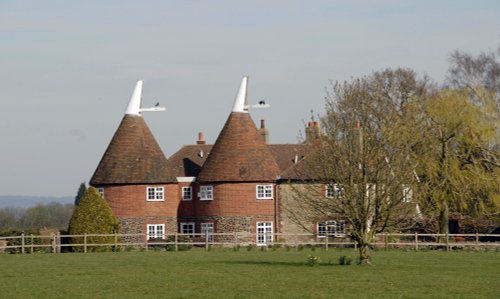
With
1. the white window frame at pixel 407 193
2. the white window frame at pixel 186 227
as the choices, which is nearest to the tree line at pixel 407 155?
the white window frame at pixel 407 193

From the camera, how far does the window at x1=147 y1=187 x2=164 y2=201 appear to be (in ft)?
209

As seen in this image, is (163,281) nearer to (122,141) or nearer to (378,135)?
(378,135)

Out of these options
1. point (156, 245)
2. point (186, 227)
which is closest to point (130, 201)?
point (186, 227)

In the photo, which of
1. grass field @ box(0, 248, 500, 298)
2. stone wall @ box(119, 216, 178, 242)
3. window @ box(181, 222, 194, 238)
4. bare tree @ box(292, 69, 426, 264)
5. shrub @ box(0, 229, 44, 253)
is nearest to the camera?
grass field @ box(0, 248, 500, 298)

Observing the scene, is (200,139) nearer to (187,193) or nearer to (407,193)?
(187,193)

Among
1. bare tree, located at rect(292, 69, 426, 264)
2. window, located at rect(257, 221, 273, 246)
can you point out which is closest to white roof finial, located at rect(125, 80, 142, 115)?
window, located at rect(257, 221, 273, 246)

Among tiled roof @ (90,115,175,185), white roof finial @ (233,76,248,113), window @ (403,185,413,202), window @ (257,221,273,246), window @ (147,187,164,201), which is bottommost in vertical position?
window @ (257,221,273,246)

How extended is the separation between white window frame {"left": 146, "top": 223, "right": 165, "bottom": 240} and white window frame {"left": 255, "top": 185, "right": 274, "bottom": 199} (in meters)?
6.21

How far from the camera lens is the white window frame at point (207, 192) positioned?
210 ft

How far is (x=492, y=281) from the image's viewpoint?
106 ft

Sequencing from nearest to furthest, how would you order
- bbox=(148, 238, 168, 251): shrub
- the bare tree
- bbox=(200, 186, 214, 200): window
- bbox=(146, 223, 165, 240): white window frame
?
the bare tree → bbox=(148, 238, 168, 251): shrub → bbox=(146, 223, 165, 240): white window frame → bbox=(200, 186, 214, 200): window

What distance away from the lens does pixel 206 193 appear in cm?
6431

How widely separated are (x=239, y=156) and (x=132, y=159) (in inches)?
260

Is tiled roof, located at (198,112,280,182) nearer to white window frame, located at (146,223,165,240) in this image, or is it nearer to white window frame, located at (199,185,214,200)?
white window frame, located at (199,185,214,200)
